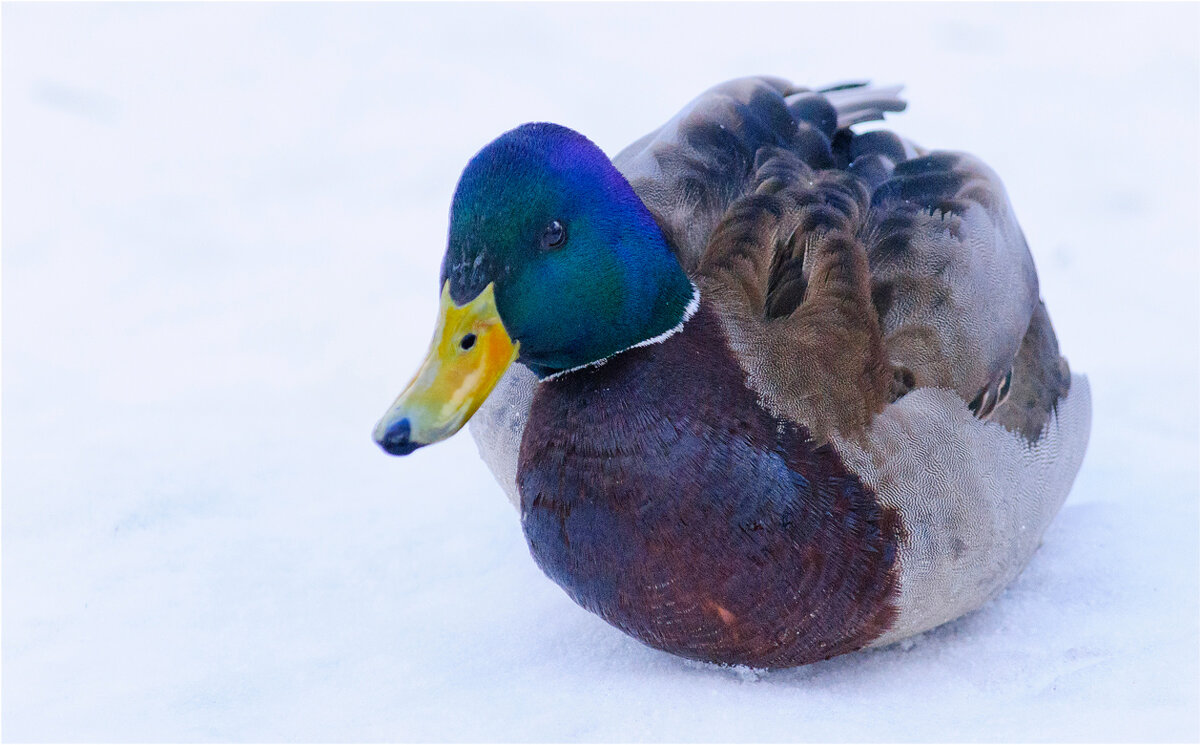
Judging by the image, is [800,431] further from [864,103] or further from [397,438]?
[864,103]

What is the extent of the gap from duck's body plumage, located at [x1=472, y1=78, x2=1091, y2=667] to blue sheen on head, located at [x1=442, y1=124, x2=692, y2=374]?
9 cm

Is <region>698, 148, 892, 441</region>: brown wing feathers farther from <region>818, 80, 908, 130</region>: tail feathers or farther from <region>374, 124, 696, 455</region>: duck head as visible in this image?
<region>818, 80, 908, 130</region>: tail feathers

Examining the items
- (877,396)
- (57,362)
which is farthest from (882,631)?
(57,362)

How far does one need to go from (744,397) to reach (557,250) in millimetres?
436

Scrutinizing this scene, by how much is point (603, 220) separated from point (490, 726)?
0.94 metres

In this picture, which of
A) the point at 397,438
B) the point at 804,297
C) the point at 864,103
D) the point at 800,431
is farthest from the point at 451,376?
the point at 864,103

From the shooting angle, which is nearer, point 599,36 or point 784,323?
point 784,323

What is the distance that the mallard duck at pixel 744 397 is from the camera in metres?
2.40

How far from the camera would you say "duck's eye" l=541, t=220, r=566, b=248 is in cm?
240

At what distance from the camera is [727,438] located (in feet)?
8.12

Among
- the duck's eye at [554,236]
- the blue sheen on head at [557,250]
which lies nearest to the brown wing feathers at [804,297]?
the blue sheen on head at [557,250]

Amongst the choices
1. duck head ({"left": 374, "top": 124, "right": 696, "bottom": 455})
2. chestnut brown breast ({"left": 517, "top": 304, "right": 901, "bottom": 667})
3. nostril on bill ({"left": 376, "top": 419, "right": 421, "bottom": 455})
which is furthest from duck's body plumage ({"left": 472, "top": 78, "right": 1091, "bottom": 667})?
nostril on bill ({"left": 376, "top": 419, "right": 421, "bottom": 455})

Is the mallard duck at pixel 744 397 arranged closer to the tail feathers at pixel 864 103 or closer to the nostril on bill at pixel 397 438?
the nostril on bill at pixel 397 438

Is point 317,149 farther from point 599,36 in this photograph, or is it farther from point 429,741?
point 429,741
